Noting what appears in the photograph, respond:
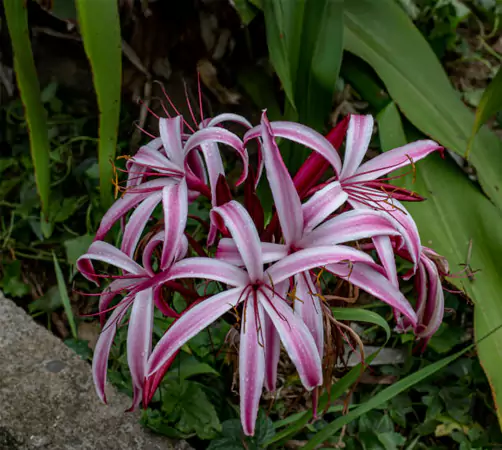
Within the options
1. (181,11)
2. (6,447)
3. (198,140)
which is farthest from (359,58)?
(6,447)

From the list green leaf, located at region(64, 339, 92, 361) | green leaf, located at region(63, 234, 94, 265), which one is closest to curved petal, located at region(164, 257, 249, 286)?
green leaf, located at region(64, 339, 92, 361)

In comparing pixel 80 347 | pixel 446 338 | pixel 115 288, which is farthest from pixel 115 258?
pixel 446 338

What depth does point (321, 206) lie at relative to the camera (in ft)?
Answer: 2.12

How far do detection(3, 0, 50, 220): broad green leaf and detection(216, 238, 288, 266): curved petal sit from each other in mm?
618

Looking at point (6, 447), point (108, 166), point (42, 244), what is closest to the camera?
point (6, 447)

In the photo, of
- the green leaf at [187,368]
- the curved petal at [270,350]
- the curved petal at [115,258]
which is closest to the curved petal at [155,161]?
the curved petal at [115,258]

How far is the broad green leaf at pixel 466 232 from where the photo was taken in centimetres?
100

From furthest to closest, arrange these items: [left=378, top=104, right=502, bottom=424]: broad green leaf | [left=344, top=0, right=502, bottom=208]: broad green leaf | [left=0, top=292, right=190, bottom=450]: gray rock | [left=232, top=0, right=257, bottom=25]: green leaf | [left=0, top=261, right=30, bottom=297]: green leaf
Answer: [left=0, top=261, right=30, bottom=297]: green leaf → [left=232, top=0, right=257, bottom=25]: green leaf → [left=344, top=0, right=502, bottom=208]: broad green leaf → [left=378, top=104, right=502, bottom=424]: broad green leaf → [left=0, top=292, right=190, bottom=450]: gray rock

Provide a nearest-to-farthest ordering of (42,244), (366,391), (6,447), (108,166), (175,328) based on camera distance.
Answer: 1. (175,328)
2. (6,447)
3. (108,166)
4. (366,391)
5. (42,244)

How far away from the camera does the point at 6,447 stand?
2.88 ft

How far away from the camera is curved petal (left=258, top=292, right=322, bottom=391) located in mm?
596

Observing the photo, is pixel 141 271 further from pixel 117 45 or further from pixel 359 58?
pixel 359 58

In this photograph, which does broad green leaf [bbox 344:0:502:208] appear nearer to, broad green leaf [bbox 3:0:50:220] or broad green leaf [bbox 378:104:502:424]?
broad green leaf [bbox 378:104:502:424]

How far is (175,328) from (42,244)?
0.96 meters
